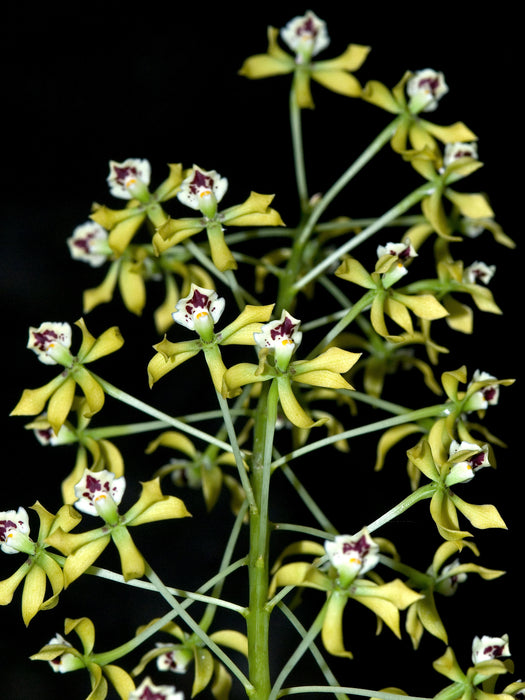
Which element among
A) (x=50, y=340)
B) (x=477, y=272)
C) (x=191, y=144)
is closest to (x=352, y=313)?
(x=477, y=272)

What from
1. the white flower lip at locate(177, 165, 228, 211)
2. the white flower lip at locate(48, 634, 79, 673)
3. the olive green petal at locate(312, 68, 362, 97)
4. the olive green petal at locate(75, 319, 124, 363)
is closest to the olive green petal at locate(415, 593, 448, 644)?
the white flower lip at locate(48, 634, 79, 673)

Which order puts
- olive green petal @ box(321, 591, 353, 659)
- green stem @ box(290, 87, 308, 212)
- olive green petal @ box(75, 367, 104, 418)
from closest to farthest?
olive green petal @ box(321, 591, 353, 659) < olive green petal @ box(75, 367, 104, 418) < green stem @ box(290, 87, 308, 212)

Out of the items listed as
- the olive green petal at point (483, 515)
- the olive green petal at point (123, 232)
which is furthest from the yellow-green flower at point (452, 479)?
the olive green petal at point (123, 232)

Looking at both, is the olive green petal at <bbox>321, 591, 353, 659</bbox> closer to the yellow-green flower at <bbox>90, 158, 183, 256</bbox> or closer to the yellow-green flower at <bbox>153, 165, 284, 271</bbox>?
the yellow-green flower at <bbox>153, 165, 284, 271</bbox>

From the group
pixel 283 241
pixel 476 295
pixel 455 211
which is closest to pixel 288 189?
pixel 283 241

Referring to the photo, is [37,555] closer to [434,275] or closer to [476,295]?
[476,295]

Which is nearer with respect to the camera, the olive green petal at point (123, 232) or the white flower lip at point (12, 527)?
the white flower lip at point (12, 527)

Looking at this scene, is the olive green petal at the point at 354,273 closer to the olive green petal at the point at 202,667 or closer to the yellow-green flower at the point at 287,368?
the yellow-green flower at the point at 287,368
